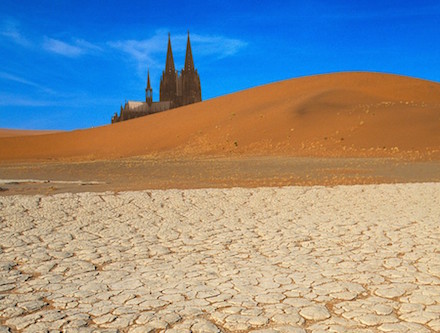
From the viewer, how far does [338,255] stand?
4.79 meters

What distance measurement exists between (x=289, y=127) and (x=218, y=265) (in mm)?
21904

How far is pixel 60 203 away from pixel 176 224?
7.57 feet

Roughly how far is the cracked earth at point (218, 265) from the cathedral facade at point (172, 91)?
2332 inches

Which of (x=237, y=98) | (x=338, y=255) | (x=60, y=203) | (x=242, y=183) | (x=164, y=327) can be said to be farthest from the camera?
(x=237, y=98)

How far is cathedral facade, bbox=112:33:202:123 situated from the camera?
66.7 meters

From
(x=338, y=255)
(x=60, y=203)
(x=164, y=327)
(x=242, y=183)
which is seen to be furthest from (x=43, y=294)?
(x=242, y=183)

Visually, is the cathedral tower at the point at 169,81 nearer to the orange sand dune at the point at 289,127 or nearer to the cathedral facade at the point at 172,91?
the cathedral facade at the point at 172,91

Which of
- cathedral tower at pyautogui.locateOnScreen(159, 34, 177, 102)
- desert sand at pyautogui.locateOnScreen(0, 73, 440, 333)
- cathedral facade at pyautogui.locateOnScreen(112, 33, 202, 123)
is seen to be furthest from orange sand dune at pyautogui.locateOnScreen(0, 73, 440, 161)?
cathedral tower at pyautogui.locateOnScreen(159, 34, 177, 102)

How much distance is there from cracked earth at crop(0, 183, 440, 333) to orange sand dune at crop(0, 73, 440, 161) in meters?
14.0

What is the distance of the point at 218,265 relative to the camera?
446 cm

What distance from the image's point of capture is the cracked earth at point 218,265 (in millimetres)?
3156

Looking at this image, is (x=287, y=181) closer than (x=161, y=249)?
No

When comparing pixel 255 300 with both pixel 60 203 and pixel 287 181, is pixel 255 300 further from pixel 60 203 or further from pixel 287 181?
pixel 287 181

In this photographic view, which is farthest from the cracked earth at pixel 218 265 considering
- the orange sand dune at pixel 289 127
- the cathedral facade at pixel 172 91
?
the cathedral facade at pixel 172 91
